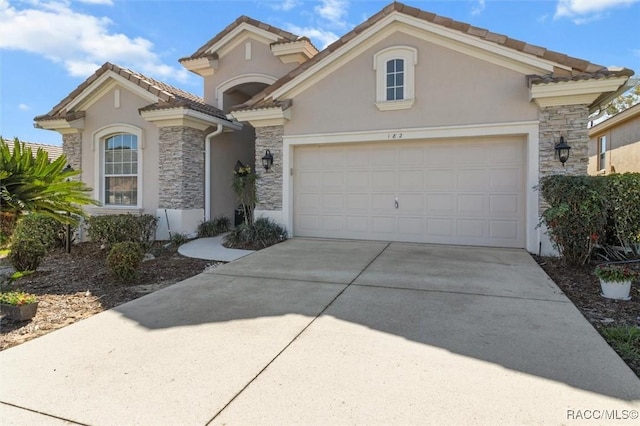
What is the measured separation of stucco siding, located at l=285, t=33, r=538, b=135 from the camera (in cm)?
827

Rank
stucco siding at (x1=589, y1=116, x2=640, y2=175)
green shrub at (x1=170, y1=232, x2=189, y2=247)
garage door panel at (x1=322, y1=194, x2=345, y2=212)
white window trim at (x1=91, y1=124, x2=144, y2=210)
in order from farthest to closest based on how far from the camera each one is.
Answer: stucco siding at (x1=589, y1=116, x2=640, y2=175) → white window trim at (x1=91, y1=124, x2=144, y2=210) → green shrub at (x1=170, y1=232, x2=189, y2=247) → garage door panel at (x1=322, y1=194, x2=345, y2=212)

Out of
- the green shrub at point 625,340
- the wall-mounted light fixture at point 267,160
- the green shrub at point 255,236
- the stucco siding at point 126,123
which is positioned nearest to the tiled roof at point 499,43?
the wall-mounted light fixture at point 267,160

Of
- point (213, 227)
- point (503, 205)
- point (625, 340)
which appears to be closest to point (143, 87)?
point (213, 227)

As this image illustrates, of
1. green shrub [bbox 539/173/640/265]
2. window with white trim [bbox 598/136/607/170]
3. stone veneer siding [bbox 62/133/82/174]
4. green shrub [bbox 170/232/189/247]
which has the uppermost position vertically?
window with white trim [bbox 598/136/607/170]

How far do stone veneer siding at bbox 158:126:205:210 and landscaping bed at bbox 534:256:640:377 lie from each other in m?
9.11

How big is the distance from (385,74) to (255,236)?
17.0 ft

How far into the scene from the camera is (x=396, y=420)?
2498mm

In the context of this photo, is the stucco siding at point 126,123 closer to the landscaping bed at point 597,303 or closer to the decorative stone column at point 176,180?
the decorative stone column at point 176,180

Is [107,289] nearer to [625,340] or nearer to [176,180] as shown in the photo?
[176,180]

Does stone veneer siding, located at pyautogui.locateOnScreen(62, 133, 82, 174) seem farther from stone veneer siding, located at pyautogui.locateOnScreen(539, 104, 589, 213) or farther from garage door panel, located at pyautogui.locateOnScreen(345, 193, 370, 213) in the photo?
stone veneer siding, located at pyautogui.locateOnScreen(539, 104, 589, 213)

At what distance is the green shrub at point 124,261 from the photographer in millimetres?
6109

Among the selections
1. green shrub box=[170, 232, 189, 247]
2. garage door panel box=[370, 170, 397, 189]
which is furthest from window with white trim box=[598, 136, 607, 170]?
green shrub box=[170, 232, 189, 247]

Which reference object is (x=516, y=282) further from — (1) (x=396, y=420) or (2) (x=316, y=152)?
(2) (x=316, y=152)

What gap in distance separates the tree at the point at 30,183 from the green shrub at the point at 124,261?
1.45 meters
